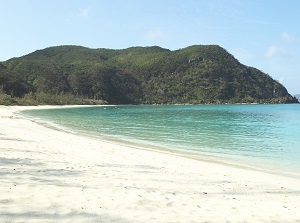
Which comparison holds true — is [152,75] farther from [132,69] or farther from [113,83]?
[113,83]

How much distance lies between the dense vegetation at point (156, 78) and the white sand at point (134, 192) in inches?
4892

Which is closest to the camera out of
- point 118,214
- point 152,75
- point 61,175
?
point 118,214

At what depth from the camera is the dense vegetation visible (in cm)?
14912

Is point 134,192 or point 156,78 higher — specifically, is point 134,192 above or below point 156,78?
below

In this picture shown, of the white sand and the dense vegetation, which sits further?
the dense vegetation

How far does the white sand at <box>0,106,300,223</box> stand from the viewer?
18.8ft

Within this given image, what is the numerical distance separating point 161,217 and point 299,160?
1169 cm

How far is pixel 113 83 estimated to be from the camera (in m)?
164

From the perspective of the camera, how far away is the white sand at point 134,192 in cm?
572

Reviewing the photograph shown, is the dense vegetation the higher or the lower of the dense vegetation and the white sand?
the higher

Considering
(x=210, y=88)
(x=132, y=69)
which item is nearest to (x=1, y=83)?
(x=132, y=69)

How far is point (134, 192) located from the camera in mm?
7309

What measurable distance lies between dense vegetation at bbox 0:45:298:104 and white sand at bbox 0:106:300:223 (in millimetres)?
124268

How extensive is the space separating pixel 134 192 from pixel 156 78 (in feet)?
555
